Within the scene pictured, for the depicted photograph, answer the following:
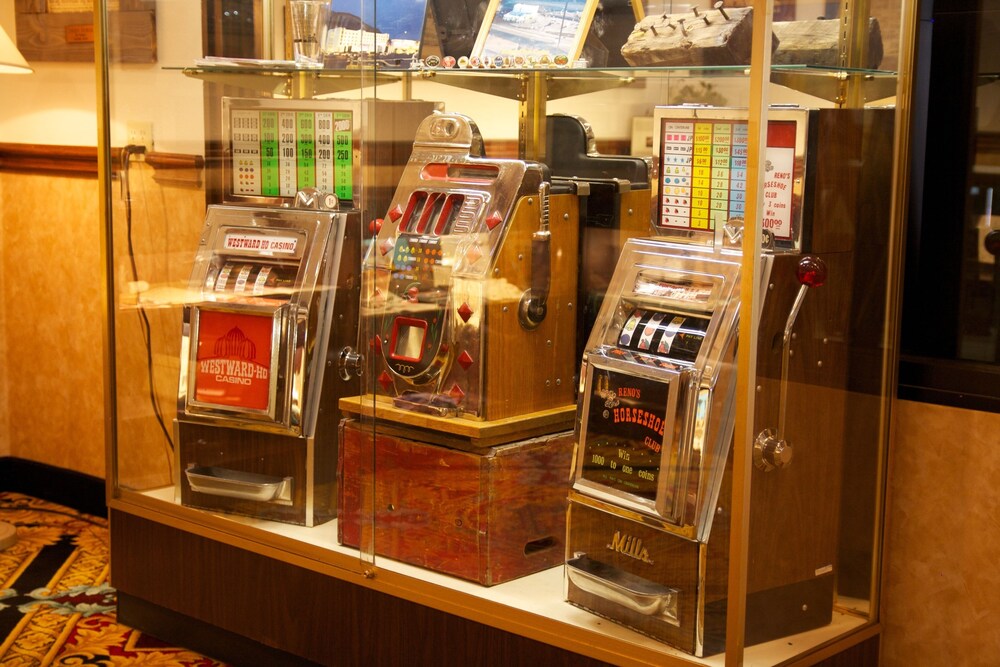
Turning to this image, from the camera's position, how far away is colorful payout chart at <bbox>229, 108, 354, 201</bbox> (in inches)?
129

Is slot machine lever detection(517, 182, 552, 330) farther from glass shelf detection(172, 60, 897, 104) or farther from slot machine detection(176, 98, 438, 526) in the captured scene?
slot machine detection(176, 98, 438, 526)

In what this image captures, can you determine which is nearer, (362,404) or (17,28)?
(362,404)

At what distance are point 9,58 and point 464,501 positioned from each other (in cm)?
231

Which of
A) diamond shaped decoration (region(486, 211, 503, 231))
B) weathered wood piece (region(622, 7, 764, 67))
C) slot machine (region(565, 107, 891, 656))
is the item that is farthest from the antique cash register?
weathered wood piece (region(622, 7, 764, 67))

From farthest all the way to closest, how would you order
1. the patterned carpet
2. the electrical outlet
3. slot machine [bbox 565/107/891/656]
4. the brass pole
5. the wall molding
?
1. the wall molding
2. the electrical outlet
3. the patterned carpet
4. slot machine [bbox 565/107/891/656]
5. the brass pole

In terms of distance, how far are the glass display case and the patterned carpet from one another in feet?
0.40

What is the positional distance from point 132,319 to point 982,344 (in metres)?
2.30

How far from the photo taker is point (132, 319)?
143 inches

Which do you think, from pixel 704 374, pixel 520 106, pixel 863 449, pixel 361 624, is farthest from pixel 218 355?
pixel 863 449

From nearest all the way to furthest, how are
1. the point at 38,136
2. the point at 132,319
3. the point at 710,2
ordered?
the point at 710,2, the point at 132,319, the point at 38,136

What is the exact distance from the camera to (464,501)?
289 centimetres

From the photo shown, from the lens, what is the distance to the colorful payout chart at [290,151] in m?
3.28

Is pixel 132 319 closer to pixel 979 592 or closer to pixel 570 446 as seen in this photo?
pixel 570 446

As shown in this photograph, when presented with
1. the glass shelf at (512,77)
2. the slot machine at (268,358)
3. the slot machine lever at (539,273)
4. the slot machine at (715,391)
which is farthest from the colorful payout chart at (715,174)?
the slot machine at (268,358)
